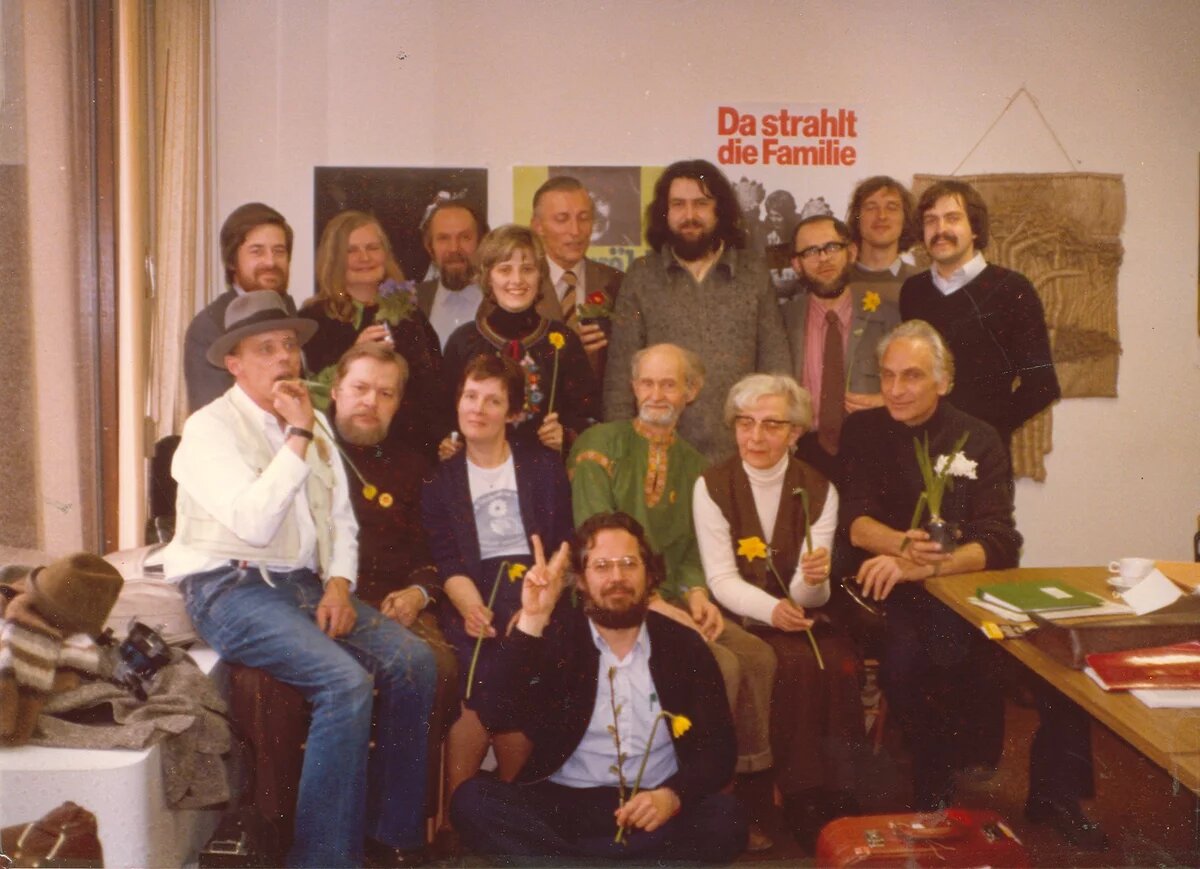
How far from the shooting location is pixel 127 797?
225 centimetres

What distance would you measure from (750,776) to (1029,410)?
4.33 feet

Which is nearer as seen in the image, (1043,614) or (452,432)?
(1043,614)

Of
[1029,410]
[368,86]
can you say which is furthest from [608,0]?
[1029,410]

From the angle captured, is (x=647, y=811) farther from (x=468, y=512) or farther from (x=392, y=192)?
(x=392, y=192)

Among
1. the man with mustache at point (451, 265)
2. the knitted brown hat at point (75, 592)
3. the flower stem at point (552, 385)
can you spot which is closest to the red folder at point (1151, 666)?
the flower stem at point (552, 385)

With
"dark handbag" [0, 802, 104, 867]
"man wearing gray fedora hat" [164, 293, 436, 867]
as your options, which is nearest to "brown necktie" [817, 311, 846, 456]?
"man wearing gray fedora hat" [164, 293, 436, 867]

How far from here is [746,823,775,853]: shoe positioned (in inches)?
106

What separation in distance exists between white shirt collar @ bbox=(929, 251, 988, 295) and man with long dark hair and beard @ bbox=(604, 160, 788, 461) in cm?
49

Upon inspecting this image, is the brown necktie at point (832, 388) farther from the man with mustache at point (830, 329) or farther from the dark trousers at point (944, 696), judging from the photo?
the dark trousers at point (944, 696)

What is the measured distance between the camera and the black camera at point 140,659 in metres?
2.41

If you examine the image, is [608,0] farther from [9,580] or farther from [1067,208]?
[9,580]

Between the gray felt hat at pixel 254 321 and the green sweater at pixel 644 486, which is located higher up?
the gray felt hat at pixel 254 321

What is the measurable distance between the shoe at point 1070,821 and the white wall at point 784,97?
2.24 feet

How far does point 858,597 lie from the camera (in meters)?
2.99
